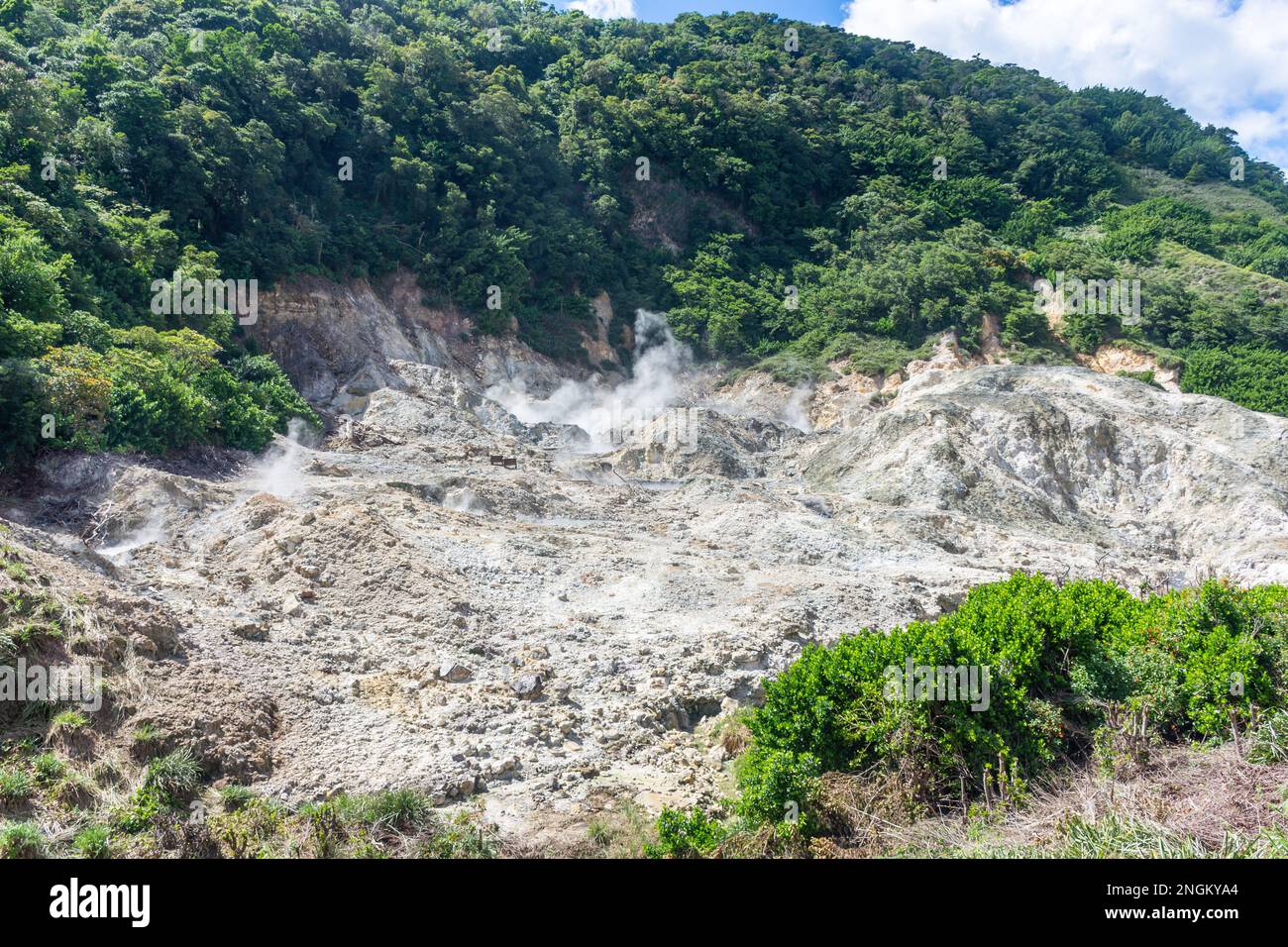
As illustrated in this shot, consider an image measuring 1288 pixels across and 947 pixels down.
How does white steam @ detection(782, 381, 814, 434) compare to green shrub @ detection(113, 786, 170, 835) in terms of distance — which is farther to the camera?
white steam @ detection(782, 381, 814, 434)

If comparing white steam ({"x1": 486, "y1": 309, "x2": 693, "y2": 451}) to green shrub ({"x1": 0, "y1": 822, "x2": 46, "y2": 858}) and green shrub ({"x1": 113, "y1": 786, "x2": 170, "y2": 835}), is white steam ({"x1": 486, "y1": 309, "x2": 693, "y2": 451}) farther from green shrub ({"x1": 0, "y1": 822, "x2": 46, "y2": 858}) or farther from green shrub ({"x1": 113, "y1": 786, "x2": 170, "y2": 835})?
green shrub ({"x1": 0, "y1": 822, "x2": 46, "y2": 858})

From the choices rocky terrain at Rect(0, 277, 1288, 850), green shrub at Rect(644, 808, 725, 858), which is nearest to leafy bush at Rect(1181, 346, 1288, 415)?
rocky terrain at Rect(0, 277, 1288, 850)

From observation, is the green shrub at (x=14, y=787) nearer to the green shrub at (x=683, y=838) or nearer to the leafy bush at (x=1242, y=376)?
the green shrub at (x=683, y=838)

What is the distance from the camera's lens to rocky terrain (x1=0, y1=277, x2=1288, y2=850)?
1002cm

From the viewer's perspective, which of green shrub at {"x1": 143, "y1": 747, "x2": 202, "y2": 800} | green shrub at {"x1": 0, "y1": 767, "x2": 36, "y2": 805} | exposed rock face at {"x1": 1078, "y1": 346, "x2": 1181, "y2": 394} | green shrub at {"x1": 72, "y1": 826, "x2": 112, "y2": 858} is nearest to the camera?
green shrub at {"x1": 72, "y1": 826, "x2": 112, "y2": 858}

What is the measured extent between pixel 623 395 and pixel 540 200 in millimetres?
11568

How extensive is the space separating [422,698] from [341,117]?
31.8 m

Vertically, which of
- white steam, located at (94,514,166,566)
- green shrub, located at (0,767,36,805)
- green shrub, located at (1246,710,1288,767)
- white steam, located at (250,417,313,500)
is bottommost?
green shrub, located at (0,767,36,805)

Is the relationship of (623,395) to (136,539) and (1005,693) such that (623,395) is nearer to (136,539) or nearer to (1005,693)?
(136,539)

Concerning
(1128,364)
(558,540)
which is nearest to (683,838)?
(558,540)

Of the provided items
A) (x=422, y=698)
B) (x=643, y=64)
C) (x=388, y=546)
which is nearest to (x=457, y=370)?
(x=388, y=546)

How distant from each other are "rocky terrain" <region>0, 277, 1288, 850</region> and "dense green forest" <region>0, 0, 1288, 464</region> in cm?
264

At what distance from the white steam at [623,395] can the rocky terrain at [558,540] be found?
0.24 m
